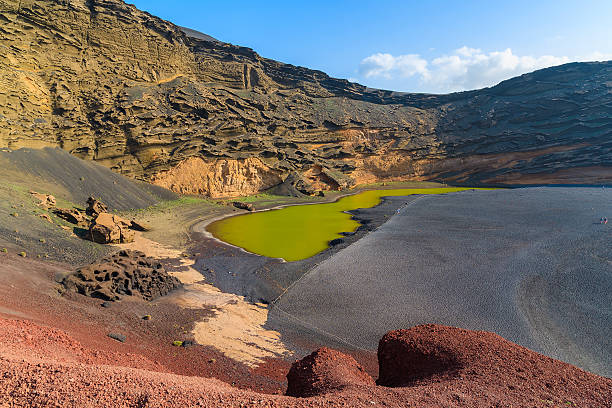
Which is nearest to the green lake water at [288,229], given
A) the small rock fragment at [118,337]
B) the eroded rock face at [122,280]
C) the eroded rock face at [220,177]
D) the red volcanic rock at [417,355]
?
the eroded rock face at [122,280]

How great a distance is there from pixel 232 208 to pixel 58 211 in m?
16.6

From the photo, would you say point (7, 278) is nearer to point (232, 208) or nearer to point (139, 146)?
point (232, 208)

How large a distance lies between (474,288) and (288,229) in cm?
1568

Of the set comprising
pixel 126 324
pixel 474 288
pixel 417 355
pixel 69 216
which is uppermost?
pixel 69 216

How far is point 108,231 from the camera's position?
17188mm

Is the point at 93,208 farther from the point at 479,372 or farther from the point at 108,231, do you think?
the point at 479,372

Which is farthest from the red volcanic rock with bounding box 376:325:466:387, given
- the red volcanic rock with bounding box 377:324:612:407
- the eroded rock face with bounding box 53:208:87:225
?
the eroded rock face with bounding box 53:208:87:225

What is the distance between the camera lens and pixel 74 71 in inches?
1286

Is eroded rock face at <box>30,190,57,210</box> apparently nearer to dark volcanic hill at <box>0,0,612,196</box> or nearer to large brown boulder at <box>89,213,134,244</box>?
large brown boulder at <box>89,213,134,244</box>

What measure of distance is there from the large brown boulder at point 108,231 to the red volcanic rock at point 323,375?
15689mm

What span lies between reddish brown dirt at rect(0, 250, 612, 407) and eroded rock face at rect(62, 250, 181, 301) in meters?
0.52

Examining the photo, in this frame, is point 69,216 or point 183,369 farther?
point 69,216

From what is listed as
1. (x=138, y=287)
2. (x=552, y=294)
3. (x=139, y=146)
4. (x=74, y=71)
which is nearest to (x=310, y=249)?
(x=138, y=287)

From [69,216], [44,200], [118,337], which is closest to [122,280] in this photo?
[118,337]
